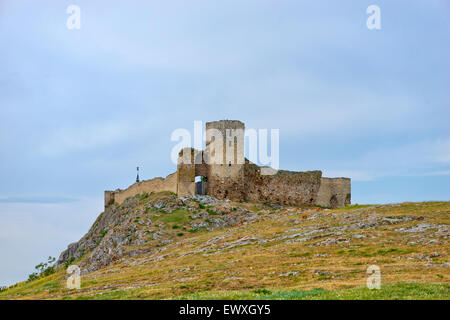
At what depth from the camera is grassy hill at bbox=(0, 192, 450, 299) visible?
16609 mm

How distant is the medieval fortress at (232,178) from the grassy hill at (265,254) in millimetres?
2940

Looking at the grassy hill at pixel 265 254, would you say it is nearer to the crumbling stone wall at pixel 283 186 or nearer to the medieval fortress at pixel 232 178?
the medieval fortress at pixel 232 178

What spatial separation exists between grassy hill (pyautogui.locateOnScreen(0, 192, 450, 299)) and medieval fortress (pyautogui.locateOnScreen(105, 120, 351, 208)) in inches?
116

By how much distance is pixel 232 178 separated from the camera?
4984 cm

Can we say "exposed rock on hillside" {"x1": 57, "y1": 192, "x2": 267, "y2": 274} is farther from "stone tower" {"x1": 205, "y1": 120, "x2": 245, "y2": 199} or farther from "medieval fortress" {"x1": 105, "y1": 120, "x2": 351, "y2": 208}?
"stone tower" {"x1": 205, "y1": 120, "x2": 245, "y2": 199}

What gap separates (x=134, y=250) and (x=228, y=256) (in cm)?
1273

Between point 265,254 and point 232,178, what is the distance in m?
24.2

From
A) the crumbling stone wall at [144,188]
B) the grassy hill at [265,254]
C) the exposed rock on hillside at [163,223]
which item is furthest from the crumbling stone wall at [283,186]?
the crumbling stone wall at [144,188]

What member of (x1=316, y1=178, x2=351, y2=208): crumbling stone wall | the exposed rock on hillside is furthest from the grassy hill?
(x1=316, y1=178, x2=351, y2=208): crumbling stone wall

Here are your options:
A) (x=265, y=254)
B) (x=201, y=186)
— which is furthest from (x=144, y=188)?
(x=265, y=254)

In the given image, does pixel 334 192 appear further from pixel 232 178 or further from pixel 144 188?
pixel 144 188

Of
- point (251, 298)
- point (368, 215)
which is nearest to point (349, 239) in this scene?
point (368, 215)

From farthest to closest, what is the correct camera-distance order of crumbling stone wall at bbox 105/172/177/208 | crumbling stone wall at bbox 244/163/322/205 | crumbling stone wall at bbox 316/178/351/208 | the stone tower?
crumbling stone wall at bbox 316/178/351/208
crumbling stone wall at bbox 244/163/322/205
crumbling stone wall at bbox 105/172/177/208
the stone tower
